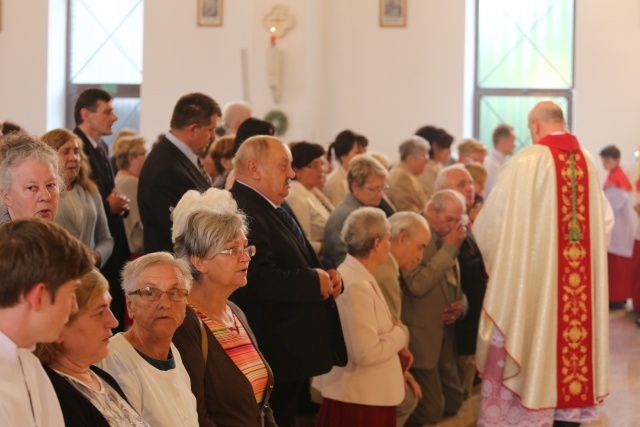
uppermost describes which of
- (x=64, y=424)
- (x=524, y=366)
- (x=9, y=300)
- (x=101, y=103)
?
(x=101, y=103)

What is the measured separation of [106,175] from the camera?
5.93 m

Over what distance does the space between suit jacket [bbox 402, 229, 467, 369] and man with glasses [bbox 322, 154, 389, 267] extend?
468 mm

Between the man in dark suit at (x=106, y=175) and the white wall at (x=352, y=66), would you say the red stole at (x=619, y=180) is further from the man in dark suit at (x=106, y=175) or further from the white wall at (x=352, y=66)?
the man in dark suit at (x=106, y=175)

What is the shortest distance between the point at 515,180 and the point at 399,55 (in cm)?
786

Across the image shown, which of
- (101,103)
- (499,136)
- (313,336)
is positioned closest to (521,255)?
(313,336)

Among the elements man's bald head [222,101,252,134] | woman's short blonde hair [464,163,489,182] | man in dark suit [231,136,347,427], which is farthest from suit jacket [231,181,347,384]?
woman's short blonde hair [464,163,489,182]

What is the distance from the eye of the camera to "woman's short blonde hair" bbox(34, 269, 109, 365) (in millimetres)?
2643

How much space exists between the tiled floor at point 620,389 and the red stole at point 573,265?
1.93 ft

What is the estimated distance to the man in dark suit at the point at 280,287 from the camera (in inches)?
180

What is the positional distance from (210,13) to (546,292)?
867 cm

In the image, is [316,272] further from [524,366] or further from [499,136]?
[499,136]

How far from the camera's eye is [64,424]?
2.41m

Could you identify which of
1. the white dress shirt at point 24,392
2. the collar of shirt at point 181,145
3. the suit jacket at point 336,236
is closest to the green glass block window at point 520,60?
the suit jacket at point 336,236

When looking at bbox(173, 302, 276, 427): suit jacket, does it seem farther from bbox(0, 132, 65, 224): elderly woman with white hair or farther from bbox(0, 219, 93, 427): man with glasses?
bbox(0, 219, 93, 427): man with glasses
